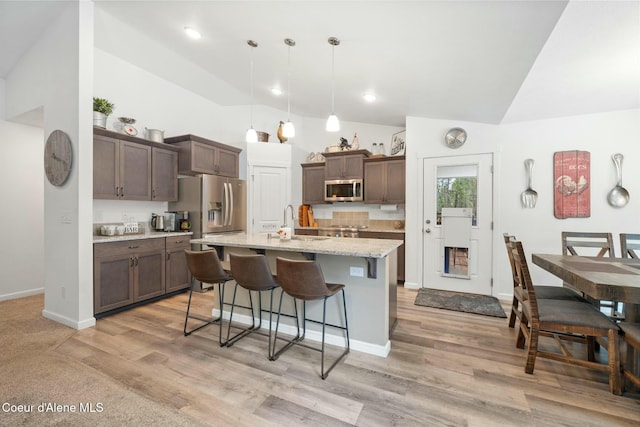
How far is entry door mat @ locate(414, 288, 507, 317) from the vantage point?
350 cm

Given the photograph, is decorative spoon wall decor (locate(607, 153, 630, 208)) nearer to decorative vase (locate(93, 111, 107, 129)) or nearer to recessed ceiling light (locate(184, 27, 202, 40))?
recessed ceiling light (locate(184, 27, 202, 40))

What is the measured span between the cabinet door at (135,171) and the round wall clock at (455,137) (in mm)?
4328

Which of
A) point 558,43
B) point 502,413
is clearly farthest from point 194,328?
point 558,43

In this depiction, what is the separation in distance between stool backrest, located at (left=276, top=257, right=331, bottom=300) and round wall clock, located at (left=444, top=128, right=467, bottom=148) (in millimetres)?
3235

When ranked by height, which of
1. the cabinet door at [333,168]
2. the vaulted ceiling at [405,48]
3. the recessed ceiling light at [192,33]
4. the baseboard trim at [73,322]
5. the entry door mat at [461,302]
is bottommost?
the entry door mat at [461,302]

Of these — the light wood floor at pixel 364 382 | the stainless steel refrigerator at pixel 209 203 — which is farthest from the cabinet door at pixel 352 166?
the light wood floor at pixel 364 382

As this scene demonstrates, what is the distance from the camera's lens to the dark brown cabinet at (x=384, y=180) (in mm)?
4855

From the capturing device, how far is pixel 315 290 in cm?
215

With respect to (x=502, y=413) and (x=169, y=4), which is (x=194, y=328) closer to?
(x=502, y=413)

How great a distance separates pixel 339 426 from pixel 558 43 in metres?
3.21

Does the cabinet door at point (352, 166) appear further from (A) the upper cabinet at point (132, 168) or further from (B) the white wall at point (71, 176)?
(B) the white wall at point (71, 176)

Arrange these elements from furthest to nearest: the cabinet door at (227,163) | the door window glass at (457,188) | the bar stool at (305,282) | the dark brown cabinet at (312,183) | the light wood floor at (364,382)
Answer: the dark brown cabinet at (312,183) < the cabinet door at (227,163) < the door window glass at (457,188) < the bar stool at (305,282) < the light wood floor at (364,382)

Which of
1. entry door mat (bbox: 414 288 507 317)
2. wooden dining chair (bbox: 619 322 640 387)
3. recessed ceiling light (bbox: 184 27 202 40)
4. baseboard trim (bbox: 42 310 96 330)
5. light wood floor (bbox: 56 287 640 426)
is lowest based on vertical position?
light wood floor (bbox: 56 287 640 426)

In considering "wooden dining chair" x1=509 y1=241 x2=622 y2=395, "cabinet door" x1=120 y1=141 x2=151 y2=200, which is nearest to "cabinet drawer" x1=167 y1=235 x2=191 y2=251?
"cabinet door" x1=120 y1=141 x2=151 y2=200
